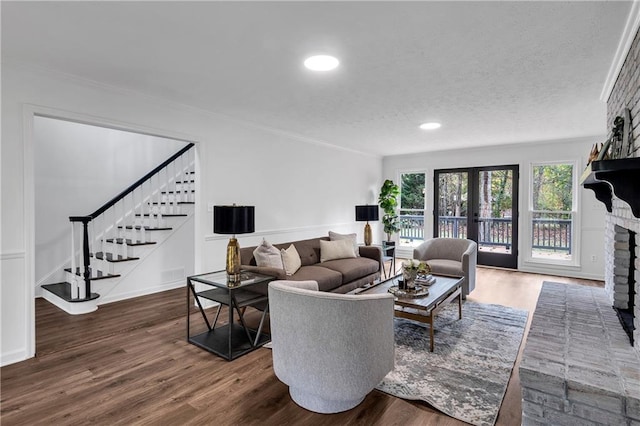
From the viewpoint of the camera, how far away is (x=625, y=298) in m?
2.68

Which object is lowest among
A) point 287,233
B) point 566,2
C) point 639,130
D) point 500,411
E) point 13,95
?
point 500,411

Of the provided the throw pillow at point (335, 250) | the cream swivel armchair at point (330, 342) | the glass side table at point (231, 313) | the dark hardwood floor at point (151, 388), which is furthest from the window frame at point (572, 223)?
the cream swivel armchair at point (330, 342)

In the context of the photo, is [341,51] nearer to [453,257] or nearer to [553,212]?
[453,257]

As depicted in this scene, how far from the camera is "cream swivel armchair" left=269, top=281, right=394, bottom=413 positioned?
1.88 m

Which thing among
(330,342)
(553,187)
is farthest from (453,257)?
(330,342)

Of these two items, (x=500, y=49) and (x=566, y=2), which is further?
(x=500, y=49)

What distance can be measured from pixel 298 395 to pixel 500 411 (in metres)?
1.28

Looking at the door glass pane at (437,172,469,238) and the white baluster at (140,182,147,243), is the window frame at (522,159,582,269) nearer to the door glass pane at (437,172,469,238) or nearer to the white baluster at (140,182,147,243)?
the door glass pane at (437,172,469,238)

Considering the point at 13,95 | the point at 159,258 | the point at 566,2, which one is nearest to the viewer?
the point at 566,2

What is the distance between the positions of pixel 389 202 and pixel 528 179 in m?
2.65

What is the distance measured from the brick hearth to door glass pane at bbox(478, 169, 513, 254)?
4352 mm

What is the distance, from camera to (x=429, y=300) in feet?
9.82

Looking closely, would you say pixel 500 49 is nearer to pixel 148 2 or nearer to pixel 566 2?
pixel 566 2

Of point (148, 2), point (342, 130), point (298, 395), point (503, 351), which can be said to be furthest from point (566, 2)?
point (342, 130)
